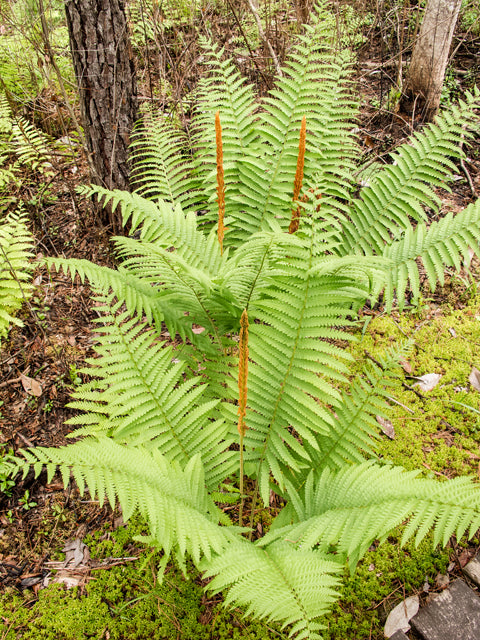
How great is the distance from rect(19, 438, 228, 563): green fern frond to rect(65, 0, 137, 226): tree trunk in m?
2.42

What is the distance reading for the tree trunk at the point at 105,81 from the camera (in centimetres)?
285

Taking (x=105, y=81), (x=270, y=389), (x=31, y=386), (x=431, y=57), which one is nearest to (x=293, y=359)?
(x=270, y=389)

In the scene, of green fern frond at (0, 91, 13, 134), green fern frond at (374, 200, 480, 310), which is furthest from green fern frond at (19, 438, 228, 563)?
green fern frond at (0, 91, 13, 134)

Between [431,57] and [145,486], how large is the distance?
4.67 m

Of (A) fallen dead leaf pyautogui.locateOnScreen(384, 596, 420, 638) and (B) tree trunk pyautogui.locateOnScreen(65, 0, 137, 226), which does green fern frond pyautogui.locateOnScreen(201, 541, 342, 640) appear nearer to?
(A) fallen dead leaf pyautogui.locateOnScreen(384, 596, 420, 638)

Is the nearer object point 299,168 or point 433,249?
point 299,168

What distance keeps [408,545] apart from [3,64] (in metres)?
5.68

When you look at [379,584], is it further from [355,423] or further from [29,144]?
[29,144]

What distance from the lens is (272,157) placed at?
2.68 metres

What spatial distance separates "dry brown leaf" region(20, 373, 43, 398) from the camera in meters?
2.81

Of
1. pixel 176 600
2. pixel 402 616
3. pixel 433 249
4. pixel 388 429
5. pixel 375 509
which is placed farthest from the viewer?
pixel 388 429

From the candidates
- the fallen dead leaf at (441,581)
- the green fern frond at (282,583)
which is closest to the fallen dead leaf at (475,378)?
the fallen dead leaf at (441,581)

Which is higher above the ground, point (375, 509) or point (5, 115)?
point (5, 115)

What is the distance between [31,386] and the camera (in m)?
2.85
